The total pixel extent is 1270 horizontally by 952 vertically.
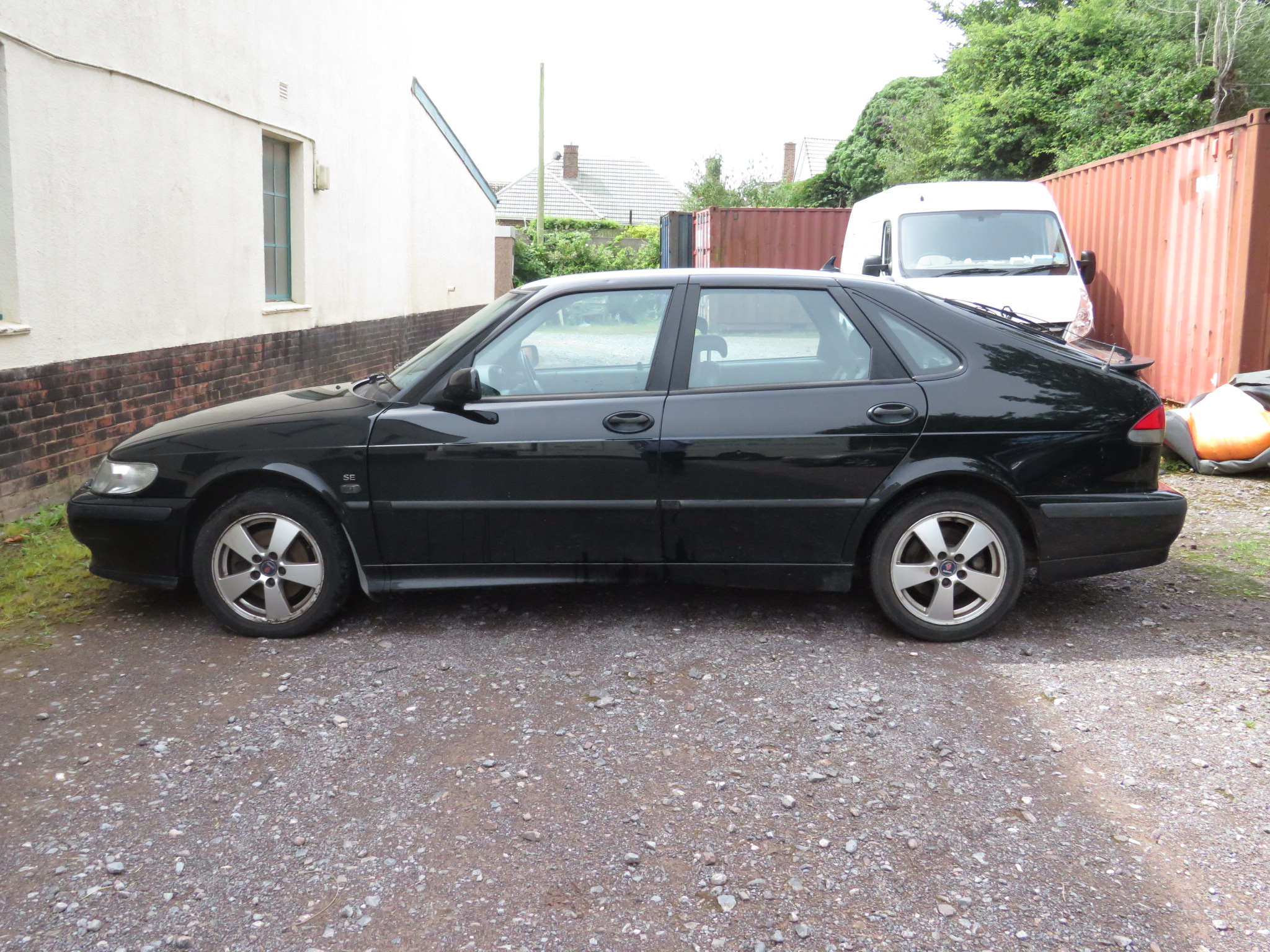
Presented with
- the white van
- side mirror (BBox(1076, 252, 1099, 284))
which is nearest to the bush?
the white van

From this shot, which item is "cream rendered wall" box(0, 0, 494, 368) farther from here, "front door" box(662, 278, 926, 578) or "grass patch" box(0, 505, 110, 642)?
"front door" box(662, 278, 926, 578)

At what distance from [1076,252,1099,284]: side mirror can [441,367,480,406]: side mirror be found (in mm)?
9291

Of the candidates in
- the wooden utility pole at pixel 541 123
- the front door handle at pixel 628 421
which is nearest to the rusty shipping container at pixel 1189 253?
the front door handle at pixel 628 421

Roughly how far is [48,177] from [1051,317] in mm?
8719

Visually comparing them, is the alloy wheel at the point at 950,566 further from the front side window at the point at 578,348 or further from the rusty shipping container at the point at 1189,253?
the rusty shipping container at the point at 1189,253

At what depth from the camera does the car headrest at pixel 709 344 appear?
500 cm

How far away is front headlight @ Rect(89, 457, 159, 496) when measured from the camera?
498cm

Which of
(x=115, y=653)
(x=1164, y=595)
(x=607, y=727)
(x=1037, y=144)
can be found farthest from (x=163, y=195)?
Answer: (x=1037, y=144)

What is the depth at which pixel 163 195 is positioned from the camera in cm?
902

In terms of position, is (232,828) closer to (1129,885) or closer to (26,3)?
(1129,885)

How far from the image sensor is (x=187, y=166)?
371 inches

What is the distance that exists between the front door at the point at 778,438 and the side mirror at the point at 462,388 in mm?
805

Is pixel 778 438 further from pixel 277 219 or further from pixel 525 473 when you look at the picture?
pixel 277 219

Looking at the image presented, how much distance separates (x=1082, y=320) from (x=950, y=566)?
24.3 feet
